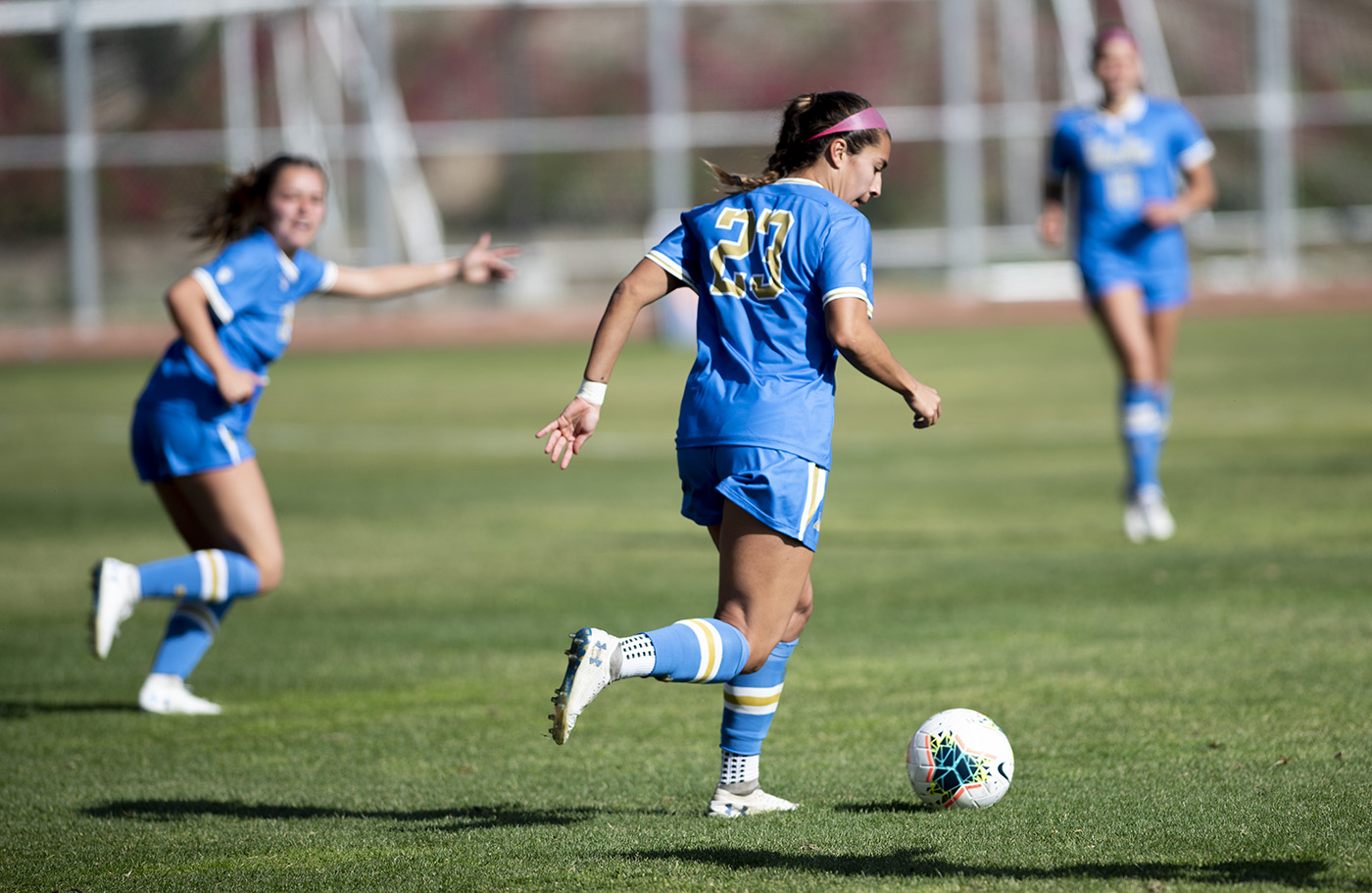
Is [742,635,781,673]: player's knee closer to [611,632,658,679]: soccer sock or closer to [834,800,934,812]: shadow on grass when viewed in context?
[611,632,658,679]: soccer sock

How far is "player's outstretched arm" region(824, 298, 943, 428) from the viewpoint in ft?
14.3

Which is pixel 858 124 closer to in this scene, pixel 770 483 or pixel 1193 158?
pixel 770 483

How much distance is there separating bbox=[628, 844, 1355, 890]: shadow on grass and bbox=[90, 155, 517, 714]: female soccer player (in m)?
2.79

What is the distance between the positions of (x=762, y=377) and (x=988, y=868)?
4.56 feet

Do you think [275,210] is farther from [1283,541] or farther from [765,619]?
[1283,541]

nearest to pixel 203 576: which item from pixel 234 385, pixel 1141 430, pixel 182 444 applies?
pixel 182 444

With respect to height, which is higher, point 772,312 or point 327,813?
point 772,312

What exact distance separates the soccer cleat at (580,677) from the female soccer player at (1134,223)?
6.06 meters

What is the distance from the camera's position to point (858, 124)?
15.2 ft

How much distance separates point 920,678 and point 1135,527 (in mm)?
3486

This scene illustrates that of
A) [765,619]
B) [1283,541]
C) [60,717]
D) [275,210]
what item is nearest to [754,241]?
[765,619]

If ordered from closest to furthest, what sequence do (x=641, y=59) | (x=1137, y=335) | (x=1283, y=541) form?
(x=1283, y=541) < (x=1137, y=335) < (x=641, y=59)

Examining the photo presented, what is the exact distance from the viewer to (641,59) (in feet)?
128

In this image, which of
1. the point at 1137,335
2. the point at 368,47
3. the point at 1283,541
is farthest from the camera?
the point at 368,47
